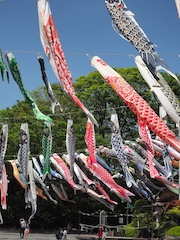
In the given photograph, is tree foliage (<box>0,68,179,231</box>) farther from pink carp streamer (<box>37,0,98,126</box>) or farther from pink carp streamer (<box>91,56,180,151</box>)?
pink carp streamer (<box>37,0,98,126</box>)

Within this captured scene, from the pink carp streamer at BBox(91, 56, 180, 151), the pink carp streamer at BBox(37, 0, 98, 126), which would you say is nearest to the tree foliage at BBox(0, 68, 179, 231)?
the pink carp streamer at BBox(91, 56, 180, 151)

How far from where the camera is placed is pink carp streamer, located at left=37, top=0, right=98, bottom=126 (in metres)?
11.3

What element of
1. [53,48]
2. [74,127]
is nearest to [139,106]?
[53,48]

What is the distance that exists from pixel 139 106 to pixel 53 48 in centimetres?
238

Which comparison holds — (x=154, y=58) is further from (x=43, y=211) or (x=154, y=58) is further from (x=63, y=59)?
(x=43, y=211)

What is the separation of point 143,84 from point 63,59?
70.8 feet

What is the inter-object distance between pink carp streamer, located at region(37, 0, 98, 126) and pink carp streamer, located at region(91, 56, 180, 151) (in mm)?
874

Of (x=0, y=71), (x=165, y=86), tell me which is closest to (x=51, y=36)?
(x=0, y=71)

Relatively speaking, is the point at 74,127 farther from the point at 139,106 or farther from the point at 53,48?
the point at 139,106

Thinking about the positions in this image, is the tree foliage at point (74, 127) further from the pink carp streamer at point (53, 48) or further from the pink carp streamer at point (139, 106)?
the pink carp streamer at point (53, 48)

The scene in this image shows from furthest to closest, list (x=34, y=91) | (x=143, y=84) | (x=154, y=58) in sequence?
(x=34, y=91) < (x=143, y=84) < (x=154, y=58)

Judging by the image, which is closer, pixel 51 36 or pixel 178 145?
pixel 178 145

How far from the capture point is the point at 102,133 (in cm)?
3328

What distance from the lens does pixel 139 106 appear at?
11156 millimetres
